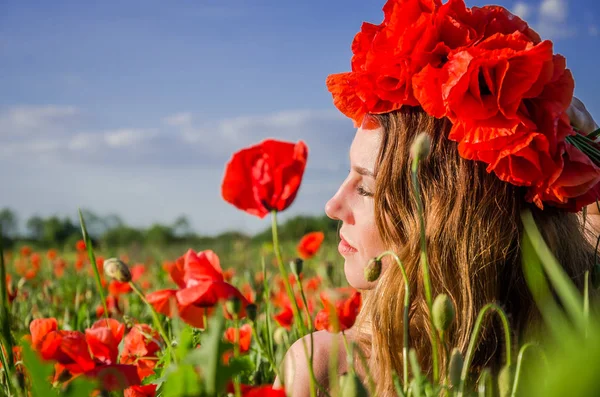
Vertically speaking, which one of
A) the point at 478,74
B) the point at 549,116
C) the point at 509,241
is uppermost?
the point at 478,74

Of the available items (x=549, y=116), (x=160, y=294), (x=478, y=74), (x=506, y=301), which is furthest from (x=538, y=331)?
(x=160, y=294)

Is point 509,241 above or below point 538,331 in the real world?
above

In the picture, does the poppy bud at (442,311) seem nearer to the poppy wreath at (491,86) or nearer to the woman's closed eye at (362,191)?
the poppy wreath at (491,86)

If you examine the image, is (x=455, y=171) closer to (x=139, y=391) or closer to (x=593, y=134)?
(x=593, y=134)

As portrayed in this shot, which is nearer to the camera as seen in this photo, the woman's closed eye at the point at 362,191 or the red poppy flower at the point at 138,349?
the red poppy flower at the point at 138,349

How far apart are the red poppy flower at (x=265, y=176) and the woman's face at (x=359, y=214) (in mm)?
494

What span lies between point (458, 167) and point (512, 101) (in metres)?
0.23

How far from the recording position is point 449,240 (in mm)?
1456

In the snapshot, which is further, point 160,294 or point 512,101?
point 512,101

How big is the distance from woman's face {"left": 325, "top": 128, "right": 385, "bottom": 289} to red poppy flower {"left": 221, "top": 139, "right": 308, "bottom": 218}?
0.49 m

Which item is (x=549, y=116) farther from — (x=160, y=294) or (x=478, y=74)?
(x=160, y=294)

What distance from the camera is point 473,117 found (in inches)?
50.9

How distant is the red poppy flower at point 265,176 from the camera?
0.95 meters

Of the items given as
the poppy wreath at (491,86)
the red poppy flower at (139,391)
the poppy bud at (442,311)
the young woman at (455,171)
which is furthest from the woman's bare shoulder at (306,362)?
the poppy bud at (442,311)
